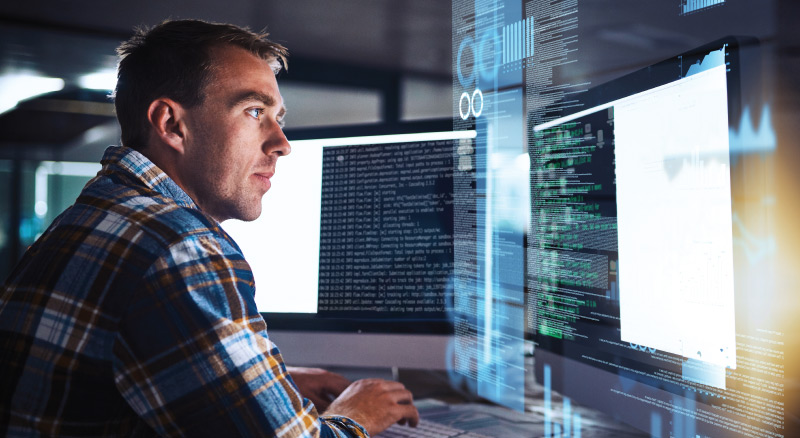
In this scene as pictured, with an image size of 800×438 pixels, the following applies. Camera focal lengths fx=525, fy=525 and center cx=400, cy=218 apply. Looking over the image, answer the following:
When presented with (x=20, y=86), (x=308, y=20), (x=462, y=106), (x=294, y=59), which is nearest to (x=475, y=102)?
(x=462, y=106)

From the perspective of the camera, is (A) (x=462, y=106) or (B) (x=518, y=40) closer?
(B) (x=518, y=40)

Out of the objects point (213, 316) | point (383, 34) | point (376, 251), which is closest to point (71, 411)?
point (213, 316)

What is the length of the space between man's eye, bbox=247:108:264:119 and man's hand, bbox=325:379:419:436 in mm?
443

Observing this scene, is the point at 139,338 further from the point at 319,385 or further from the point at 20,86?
the point at 20,86

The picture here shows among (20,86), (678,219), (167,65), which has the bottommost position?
(678,219)

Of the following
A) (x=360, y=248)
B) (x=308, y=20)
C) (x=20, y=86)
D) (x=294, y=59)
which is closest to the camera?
(x=360, y=248)

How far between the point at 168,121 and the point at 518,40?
1.76 feet

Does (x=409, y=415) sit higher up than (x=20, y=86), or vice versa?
(x=20, y=86)

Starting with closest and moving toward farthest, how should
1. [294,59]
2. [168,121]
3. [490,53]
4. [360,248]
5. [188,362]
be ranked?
1. [188,362]
2. [168,121]
3. [490,53]
4. [360,248]
5. [294,59]

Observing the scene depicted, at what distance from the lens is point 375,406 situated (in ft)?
2.54

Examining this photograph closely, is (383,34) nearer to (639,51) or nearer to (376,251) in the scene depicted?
(639,51)

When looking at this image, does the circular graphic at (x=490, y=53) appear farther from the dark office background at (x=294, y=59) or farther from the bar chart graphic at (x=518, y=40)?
the dark office background at (x=294, y=59)

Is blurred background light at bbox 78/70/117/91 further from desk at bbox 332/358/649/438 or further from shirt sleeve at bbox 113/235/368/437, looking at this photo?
shirt sleeve at bbox 113/235/368/437

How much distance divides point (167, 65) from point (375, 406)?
1.90 ft
